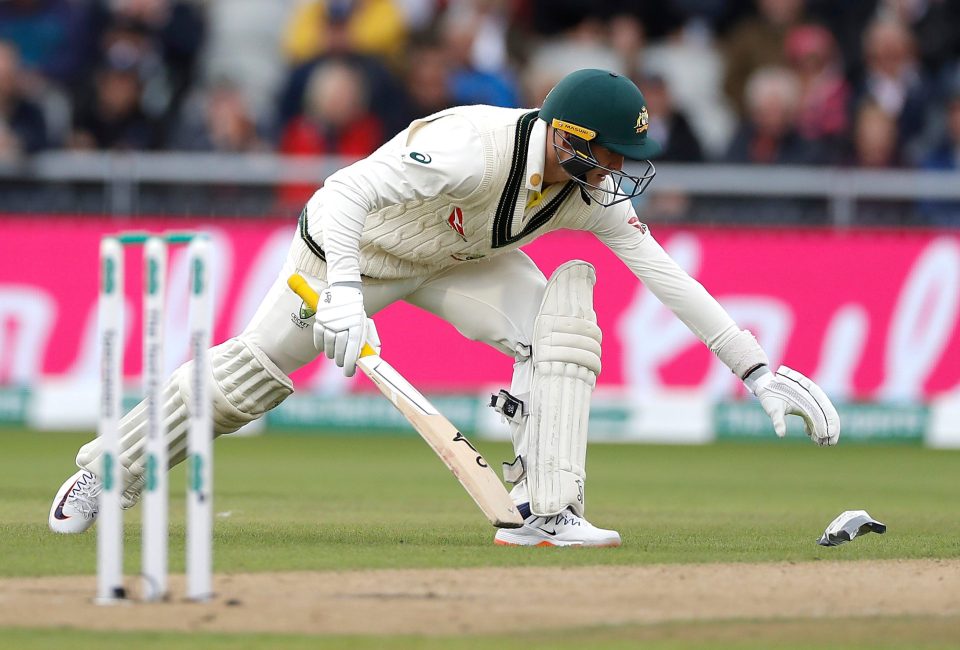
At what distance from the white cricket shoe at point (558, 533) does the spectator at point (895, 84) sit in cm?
771

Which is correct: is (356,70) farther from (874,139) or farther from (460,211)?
(460,211)

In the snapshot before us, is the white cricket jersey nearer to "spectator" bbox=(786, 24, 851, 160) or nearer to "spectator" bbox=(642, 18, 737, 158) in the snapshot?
"spectator" bbox=(786, 24, 851, 160)

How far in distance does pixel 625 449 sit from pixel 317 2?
4469 mm

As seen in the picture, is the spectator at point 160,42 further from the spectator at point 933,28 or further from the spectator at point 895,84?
the spectator at point 933,28

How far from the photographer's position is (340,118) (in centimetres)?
1253

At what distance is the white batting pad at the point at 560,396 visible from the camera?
19.1 ft

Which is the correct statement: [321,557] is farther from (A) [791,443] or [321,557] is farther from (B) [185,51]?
(B) [185,51]

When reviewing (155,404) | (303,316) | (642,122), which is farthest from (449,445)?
(155,404)

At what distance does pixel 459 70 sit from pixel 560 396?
7201mm

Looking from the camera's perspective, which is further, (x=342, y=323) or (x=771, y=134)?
(x=771, y=134)

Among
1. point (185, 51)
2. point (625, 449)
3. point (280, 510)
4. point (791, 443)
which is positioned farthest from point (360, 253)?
point (185, 51)

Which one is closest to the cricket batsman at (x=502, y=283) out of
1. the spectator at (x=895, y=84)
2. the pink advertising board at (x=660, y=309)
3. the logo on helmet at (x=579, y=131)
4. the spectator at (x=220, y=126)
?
the logo on helmet at (x=579, y=131)

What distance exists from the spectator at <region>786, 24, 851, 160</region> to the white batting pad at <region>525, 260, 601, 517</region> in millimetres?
7226

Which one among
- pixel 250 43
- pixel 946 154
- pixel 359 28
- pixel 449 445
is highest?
pixel 250 43
